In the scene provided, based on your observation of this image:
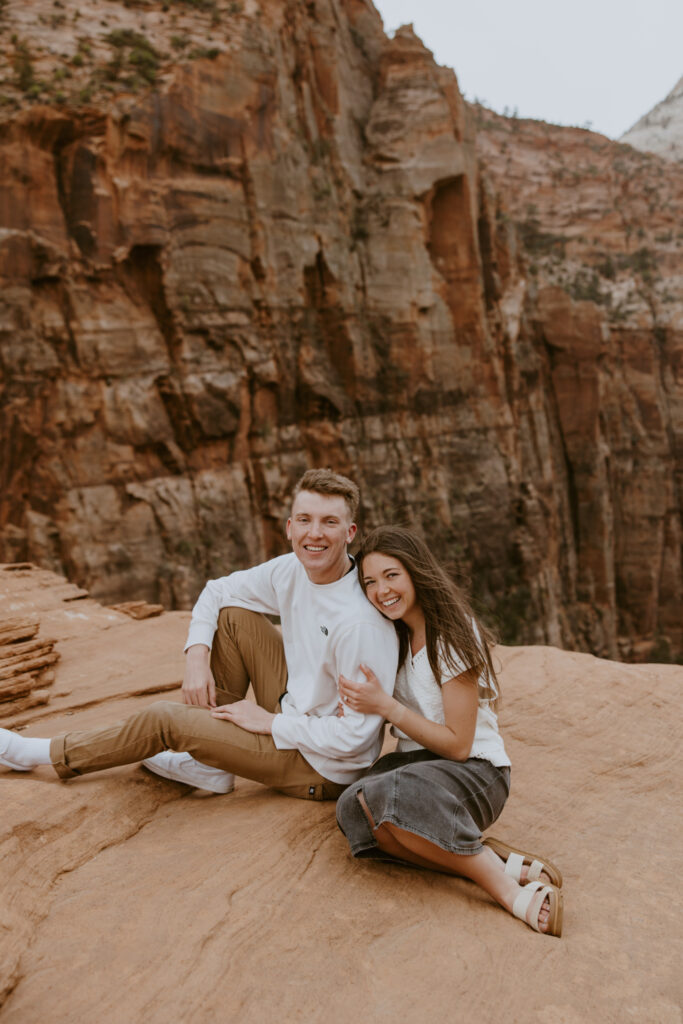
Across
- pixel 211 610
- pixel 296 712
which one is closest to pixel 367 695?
pixel 296 712

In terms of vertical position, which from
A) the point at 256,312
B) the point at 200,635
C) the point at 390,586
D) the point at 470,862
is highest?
the point at 256,312

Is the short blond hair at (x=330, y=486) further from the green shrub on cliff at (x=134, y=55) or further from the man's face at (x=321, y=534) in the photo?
the green shrub on cliff at (x=134, y=55)

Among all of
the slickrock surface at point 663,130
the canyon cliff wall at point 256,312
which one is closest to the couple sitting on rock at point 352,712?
the canyon cliff wall at point 256,312

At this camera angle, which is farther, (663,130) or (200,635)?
(663,130)

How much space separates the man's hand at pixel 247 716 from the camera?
3.34 m

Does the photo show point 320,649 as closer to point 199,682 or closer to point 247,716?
point 247,716

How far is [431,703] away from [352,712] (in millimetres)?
308

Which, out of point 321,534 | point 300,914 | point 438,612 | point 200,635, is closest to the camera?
point 300,914

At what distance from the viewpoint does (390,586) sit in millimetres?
3078

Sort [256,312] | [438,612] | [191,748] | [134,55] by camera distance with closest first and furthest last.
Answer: [438,612] → [191,748] → [134,55] → [256,312]

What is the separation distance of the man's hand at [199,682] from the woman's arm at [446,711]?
0.80 meters

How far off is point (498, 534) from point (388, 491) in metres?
4.58

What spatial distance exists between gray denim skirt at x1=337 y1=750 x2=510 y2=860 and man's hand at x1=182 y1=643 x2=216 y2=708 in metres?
0.80

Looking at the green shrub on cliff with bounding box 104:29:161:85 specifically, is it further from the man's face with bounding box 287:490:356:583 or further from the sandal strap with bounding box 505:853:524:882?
the sandal strap with bounding box 505:853:524:882
